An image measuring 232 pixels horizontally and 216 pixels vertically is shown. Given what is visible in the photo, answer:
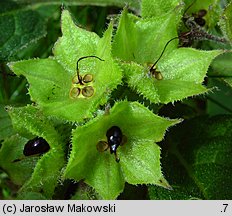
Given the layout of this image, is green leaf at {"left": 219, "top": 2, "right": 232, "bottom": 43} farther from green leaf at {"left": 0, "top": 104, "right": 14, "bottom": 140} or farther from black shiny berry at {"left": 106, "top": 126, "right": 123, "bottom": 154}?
green leaf at {"left": 0, "top": 104, "right": 14, "bottom": 140}

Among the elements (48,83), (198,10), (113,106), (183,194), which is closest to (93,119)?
(113,106)

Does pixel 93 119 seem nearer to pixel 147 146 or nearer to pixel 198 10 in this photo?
pixel 147 146

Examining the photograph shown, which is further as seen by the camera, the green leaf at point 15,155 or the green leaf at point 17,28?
the green leaf at point 17,28

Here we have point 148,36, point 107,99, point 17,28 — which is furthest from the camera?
point 17,28

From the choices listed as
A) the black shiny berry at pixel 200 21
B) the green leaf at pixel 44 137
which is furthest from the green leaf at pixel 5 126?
the black shiny berry at pixel 200 21

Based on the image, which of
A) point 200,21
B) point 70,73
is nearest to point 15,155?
point 70,73

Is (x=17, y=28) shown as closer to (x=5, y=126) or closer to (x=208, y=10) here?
(x=5, y=126)

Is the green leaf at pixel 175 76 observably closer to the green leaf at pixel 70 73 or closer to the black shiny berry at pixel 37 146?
the green leaf at pixel 70 73
